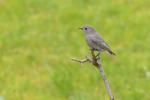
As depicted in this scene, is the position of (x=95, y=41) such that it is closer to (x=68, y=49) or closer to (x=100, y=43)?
(x=100, y=43)

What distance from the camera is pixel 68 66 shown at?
8.77 meters

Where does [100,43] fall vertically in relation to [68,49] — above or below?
above

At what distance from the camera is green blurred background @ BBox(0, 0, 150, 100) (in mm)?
8164

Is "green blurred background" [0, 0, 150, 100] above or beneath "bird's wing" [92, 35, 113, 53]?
beneath

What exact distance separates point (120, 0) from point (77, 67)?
2676 mm

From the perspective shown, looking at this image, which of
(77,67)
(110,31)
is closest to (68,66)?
(77,67)

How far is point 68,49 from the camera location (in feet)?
31.0

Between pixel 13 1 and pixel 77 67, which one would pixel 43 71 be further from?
pixel 13 1

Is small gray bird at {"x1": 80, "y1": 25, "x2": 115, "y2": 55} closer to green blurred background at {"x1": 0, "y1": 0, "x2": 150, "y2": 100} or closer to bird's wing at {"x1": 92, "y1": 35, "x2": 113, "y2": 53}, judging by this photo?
bird's wing at {"x1": 92, "y1": 35, "x2": 113, "y2": 53}

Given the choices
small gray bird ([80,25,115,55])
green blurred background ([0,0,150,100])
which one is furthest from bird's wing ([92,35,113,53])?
green blurred background ([0,0,150,100])

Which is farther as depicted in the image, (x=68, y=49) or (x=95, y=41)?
(x=68, y=49)

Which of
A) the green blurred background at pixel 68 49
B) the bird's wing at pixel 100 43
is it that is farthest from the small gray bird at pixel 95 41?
the green blurred background at pixel 68 49

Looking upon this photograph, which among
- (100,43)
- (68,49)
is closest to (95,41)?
(100,43)

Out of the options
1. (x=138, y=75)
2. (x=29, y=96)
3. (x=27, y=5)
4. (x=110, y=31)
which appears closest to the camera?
(x=29, y=96)
